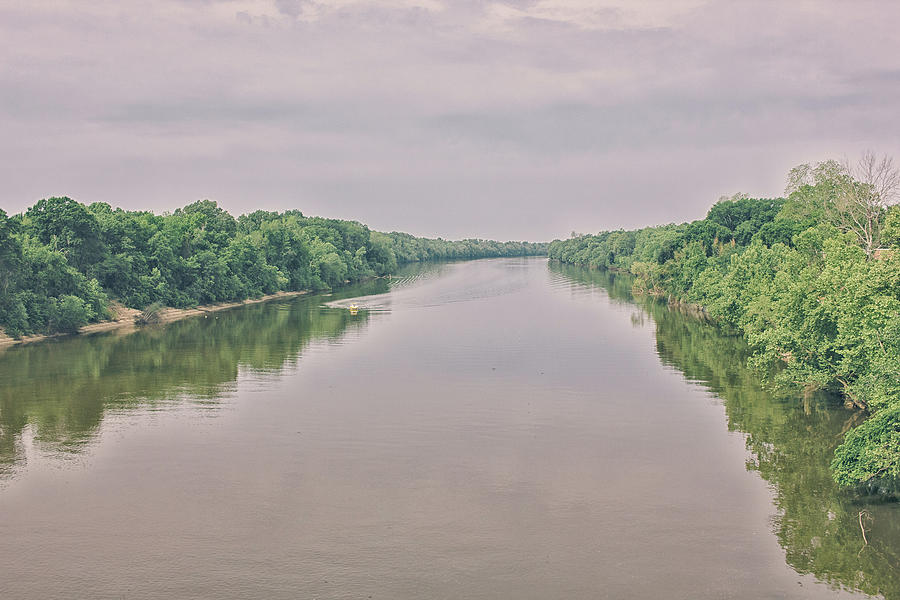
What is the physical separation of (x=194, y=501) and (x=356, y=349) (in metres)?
42.8

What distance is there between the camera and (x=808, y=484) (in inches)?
1372

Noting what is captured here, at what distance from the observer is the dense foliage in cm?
8281

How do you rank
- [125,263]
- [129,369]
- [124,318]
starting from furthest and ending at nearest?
[125,263], [124,318], [129,369]

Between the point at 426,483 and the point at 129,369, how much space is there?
41453 mm

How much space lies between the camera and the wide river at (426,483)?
86.7 feet

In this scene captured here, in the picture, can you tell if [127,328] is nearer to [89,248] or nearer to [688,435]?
[89,248]

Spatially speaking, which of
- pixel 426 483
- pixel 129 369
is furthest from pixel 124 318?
pixel 426 483

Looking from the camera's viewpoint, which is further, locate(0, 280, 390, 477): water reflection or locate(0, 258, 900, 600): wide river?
locate(0, 280, 390, 477): water reflection

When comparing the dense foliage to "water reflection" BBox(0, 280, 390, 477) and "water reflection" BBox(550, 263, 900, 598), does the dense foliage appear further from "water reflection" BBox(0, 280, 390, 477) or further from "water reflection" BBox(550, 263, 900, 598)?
Result: "water reflection" BBox(550, 263, 900, 598)

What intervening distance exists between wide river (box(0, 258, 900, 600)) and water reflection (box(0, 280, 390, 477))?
16.3 inches

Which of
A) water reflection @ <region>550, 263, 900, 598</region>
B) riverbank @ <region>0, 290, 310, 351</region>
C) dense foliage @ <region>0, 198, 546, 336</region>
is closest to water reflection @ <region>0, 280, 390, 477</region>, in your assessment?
riverbank @ <region>0, 290, 310, 351</region>

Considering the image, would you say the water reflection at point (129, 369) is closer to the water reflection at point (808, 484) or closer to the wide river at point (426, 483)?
the wide river at point (426, 483)

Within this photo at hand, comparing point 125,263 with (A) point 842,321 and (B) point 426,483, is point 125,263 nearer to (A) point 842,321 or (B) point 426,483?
(B) point 426,483

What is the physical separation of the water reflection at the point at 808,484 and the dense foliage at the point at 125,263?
227ft
